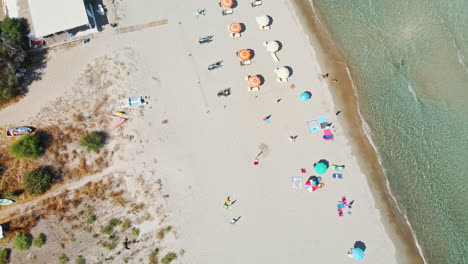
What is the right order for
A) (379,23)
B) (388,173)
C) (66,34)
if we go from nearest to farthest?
(388,173) < (66,34) < (379,23)

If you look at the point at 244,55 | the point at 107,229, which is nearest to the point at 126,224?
the point at 107,229

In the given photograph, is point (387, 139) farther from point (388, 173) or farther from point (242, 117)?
point (242, 117)

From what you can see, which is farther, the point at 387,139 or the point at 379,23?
the point at 379,23

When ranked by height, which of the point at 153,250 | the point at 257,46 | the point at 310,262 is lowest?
the point at 310,262

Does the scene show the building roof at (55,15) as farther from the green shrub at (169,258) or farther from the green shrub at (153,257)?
the green shrub at (169,258)

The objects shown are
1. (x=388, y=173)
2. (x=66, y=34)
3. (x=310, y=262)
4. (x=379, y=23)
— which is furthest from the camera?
(x=379, y=23)

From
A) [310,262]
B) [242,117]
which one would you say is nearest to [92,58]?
[242,117]

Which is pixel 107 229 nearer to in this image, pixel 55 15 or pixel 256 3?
pixel 55 15
